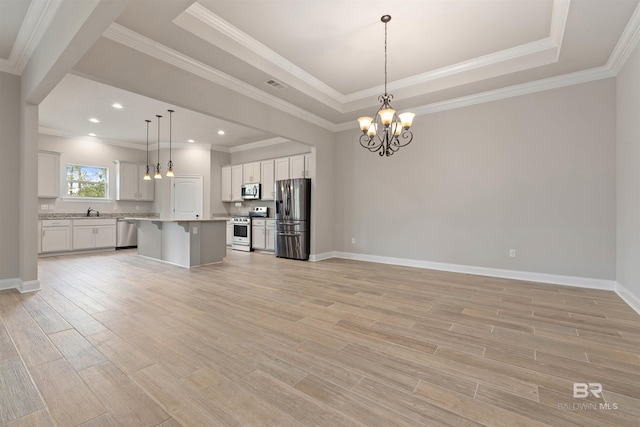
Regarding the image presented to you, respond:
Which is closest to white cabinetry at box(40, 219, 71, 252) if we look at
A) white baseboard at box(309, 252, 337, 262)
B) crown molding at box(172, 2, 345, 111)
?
white baseboard at box(309, 252, 337, 262)

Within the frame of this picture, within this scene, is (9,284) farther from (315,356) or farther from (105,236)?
(315,356)

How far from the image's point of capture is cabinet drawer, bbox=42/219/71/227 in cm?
637

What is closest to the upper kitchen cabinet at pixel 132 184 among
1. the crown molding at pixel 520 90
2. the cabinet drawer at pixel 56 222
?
the cabinet drawer at pixel 56 222

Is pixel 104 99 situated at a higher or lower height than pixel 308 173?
higher

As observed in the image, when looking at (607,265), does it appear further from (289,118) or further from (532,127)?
(289,118)

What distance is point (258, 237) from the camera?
739 centimetres

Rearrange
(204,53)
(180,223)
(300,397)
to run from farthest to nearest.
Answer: (180,223) < (204,53) < (300,397)

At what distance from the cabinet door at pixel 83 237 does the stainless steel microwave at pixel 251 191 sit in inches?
152

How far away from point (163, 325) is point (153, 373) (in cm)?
84

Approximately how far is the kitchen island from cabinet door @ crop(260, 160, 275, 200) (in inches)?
73.5

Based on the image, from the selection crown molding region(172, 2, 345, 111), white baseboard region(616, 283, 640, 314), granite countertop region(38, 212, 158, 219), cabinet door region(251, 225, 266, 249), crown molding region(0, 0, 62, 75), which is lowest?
white baseboard region(616, 283, 640, 314)

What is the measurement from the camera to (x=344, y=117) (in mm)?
5797

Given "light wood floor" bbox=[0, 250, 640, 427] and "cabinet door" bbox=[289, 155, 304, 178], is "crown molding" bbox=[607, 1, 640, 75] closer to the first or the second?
"light wood floor" bbox=[0, 250, 640, 427]

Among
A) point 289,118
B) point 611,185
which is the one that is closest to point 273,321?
point 289,118
